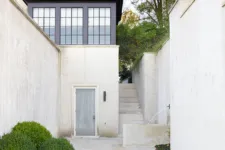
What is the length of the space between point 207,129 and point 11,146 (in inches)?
112

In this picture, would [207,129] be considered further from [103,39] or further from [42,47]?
[103,39]

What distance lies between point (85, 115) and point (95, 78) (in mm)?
1482

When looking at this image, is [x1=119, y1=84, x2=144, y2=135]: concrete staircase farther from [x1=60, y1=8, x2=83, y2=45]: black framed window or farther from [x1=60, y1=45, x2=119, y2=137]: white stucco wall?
[x1=60, y1=8, x2=83, y2=45]: black framed window

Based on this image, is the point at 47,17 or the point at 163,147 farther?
the point at 47,17

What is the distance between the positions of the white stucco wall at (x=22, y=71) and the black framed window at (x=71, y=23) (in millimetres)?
2892

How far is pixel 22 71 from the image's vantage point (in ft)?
23.1

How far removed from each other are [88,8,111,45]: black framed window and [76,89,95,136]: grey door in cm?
216

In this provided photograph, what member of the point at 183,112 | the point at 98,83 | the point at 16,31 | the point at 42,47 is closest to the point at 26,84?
the point at 16,31

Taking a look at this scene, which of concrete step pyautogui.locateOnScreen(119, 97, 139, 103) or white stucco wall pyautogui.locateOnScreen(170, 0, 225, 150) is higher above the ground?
white stucco wall pyautogui.locateOnScreen(170, 0, 225, 150)

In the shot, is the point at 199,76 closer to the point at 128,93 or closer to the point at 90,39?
the point at 90,39

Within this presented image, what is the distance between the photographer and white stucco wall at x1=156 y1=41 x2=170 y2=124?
1026 cm

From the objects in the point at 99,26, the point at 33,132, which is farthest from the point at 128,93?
the point at 33,132

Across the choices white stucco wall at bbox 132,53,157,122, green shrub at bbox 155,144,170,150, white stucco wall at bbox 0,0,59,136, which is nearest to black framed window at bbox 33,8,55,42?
white stucco wall at bbox 0,0,59,136

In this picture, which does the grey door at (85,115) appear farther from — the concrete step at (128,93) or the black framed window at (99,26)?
the concrete step at (128,93)
